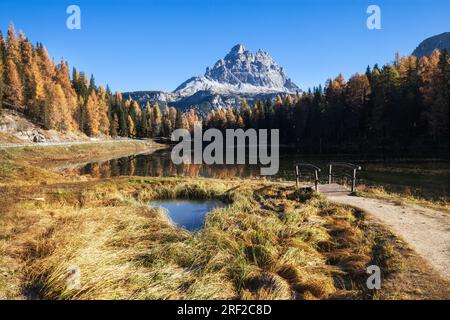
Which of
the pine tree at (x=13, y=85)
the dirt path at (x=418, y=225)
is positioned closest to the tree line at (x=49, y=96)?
the pine tree at (x=13, y=85)

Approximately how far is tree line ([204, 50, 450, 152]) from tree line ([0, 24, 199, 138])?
62.1 m

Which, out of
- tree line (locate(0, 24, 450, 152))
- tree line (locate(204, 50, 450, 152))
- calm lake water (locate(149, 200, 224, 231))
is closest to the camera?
calm lake water (locate(149, 200, 224, 231))

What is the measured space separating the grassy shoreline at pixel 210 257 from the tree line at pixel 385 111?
51.1m

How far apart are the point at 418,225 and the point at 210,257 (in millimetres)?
7524

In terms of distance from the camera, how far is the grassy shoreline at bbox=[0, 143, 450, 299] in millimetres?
5844

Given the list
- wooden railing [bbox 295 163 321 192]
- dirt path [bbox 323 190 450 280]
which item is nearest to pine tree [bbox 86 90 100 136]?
wooden railing [bbox 295 163 321 192]

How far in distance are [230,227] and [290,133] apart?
8340cm

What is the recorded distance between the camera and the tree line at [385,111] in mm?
51312

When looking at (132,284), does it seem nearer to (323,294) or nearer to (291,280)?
(291,280)

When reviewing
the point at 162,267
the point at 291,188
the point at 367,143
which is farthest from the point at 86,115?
the point at 162,267

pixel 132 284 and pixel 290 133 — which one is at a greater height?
pixel 290 133

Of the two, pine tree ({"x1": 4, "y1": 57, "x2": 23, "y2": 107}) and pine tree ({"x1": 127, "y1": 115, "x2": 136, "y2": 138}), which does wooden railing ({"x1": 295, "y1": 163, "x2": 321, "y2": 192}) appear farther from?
pine tree ({"x1": 127, "y1": 115, "x2": 136, "y2": 138})

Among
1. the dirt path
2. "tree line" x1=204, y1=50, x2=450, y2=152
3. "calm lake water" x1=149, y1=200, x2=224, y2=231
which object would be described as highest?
"tree line" x1=204, y1=50, x2=450, y2=152
